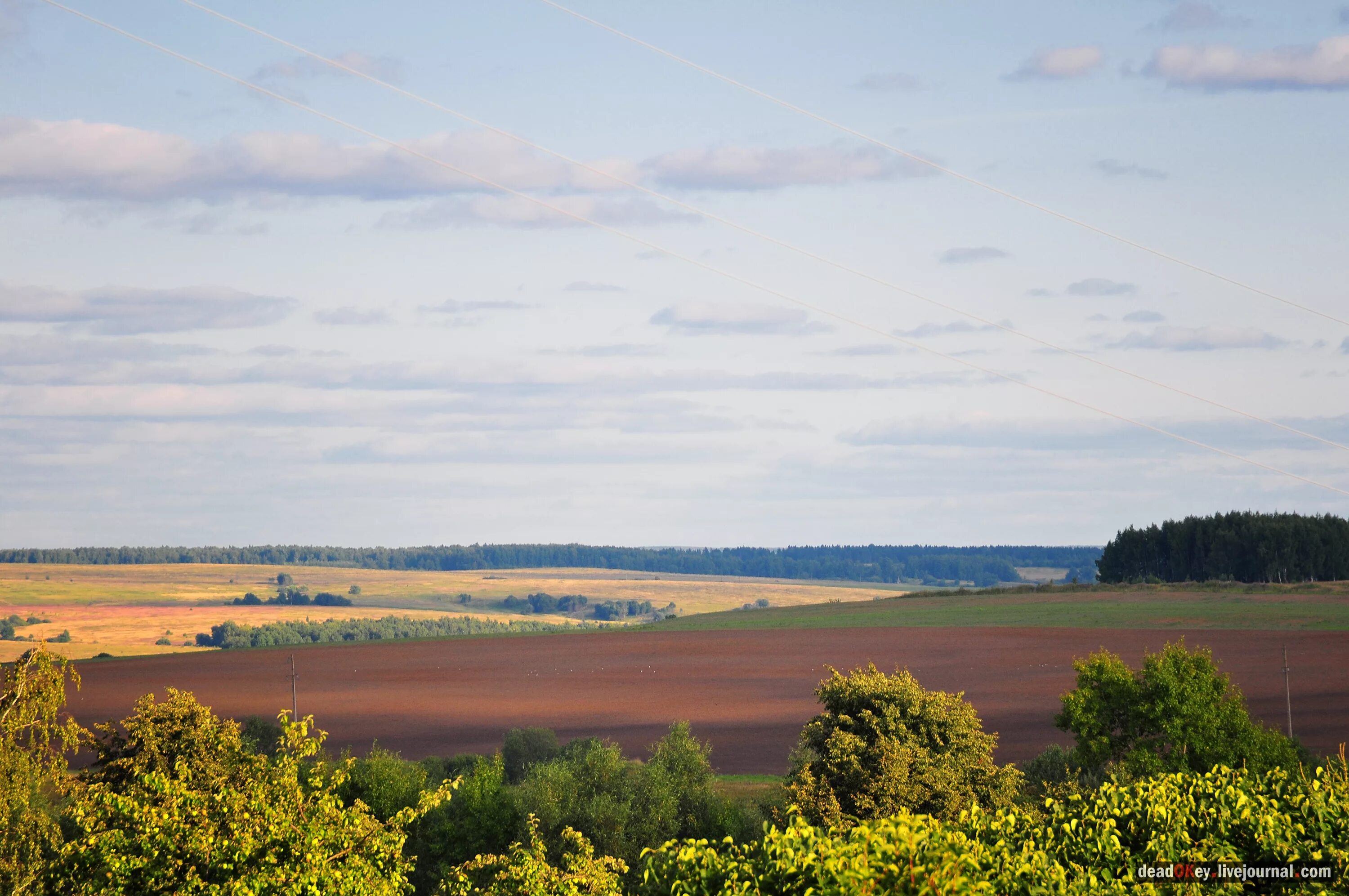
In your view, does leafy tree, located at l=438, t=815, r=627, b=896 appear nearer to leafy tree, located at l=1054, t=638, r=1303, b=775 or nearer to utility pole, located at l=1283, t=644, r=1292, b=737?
leafy tree, located at l=1054, t=638, r=1303, b=775

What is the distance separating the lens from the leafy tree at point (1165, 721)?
5138 cm

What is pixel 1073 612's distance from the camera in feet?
432

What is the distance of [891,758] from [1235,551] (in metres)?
163

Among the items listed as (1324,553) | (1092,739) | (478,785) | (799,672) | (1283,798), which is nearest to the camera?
(1283,798)

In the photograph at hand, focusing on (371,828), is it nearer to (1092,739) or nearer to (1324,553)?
(1092,739)

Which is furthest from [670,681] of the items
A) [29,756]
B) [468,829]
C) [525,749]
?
[29,756]

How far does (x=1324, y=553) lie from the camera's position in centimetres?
17800

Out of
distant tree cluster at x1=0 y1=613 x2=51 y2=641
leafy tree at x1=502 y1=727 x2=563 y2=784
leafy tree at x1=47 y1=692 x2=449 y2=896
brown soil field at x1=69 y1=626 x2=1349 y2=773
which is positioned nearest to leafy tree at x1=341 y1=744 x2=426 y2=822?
leafy tree at x1=502 y1=727 x2=563 y2=784

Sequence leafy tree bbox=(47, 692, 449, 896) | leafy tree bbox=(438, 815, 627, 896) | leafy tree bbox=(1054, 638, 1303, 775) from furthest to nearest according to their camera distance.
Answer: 1. leafy tree bbox=(1054, 638, 1303, 775)
2. leafy tree bbox=(438, 815, 627, 896)
3. leafy tree bbox=(47, 692, 449, 896)

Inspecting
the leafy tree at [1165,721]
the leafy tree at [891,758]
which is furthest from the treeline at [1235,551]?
the leafy tree at [891,758]

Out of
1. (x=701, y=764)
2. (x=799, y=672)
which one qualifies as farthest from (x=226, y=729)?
(x=799, y=672)

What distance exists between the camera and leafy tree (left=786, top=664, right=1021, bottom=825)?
40.2 meters

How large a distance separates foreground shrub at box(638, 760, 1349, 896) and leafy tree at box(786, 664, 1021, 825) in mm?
18503

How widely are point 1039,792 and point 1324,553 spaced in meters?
151
